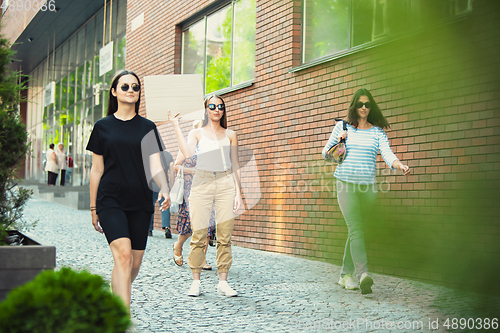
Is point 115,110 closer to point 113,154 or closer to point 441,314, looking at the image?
point 113,154

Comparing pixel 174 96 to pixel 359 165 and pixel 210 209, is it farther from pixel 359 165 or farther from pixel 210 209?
pixel 359 165

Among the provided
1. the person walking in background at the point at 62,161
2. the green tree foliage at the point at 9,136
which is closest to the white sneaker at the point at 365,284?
the green tree foliage at the point at 9,136

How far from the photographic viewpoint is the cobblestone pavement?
381 centimetres

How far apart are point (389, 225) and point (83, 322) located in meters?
1.04

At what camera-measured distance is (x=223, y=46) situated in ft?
34.2

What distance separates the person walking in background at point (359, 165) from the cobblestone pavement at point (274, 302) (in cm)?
34

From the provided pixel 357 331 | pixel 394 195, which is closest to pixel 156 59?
pixel 394 195

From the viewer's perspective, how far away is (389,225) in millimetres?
1812

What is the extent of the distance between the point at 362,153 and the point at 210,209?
4.97 ft

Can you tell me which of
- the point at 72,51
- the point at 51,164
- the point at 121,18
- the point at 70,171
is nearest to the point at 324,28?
the point at 121,18

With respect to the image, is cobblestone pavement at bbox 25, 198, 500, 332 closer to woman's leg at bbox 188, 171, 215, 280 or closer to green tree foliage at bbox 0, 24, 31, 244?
woman's leg at bbox 188, 171, 215, 280

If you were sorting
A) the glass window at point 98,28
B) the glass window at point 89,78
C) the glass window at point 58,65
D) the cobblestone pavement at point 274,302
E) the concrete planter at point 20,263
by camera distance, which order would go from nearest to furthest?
the concrete planter at point 20,263 → the cobblestone pavement at point 274,302 → the glass window at point 98,28 → the glass window at point 89,78 → the glass window at point 58,65

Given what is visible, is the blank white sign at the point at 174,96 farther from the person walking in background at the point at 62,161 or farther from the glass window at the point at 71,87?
the glass window at the point at 71,87

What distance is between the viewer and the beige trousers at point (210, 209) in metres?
4.93
